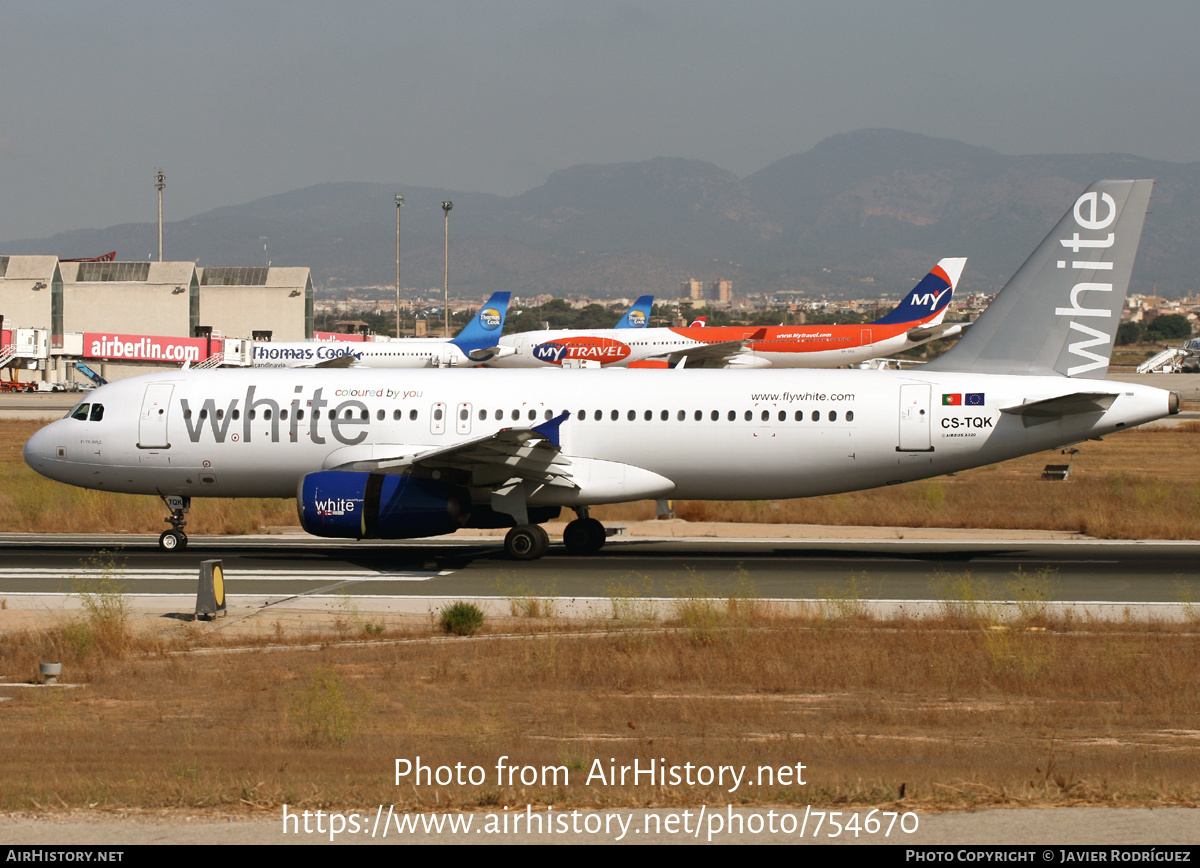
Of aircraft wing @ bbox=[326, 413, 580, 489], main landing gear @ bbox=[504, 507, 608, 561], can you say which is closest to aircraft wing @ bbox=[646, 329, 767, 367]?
main landing gear @ bbox=[504, 507, 608, 561]

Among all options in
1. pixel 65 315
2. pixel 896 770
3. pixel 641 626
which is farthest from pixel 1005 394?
pixel 65 315

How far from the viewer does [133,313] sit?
122375 mm

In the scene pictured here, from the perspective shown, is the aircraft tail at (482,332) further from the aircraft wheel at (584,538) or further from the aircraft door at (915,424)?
the aircraft door at (915,424)

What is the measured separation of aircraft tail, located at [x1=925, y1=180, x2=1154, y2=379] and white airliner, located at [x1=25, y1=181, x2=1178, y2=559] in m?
0.04

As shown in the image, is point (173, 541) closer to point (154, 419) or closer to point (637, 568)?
point (154, 419)

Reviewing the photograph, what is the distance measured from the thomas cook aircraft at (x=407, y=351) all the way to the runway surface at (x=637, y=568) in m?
48.0

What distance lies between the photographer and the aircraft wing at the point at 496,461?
77.9ft

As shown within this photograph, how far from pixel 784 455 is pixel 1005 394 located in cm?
440

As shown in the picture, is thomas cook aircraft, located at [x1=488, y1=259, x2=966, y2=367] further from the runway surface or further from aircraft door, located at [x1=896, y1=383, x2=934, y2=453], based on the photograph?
aircraft door, located at [x1=896, y1=383, x2=934, y2=453]

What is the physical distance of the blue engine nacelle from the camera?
23812mm

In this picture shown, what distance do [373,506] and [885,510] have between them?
608 inches

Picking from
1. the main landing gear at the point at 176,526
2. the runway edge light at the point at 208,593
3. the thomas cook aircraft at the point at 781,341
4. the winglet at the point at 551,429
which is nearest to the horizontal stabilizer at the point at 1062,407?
the winglet at the point at 551,429

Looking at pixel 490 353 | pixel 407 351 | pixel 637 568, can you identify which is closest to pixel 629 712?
pixel 637 568
